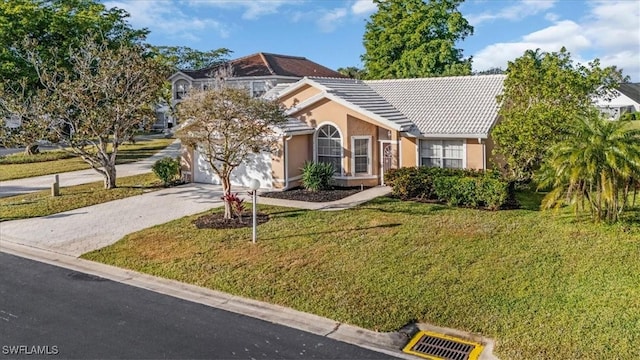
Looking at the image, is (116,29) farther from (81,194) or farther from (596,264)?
(596,264)

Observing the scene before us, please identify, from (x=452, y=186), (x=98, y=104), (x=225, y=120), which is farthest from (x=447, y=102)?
(x=98, y=104)

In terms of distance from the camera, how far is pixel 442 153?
2152cm

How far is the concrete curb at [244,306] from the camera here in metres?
8.46

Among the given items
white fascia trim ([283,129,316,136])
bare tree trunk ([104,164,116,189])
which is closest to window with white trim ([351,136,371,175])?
white fascia trim ([283,129,316,136])

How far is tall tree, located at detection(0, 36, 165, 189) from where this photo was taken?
2148 centimetres

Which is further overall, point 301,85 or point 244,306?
point 301,85

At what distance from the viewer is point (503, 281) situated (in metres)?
10.5

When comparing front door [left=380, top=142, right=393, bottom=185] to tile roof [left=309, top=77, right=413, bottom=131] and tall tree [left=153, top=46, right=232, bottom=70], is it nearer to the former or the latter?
tile roof [left=309, top=77, right=413, bottom=131]

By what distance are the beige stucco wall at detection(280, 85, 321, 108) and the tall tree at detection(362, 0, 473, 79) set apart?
21117 mm

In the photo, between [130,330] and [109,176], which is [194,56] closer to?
[109,176]

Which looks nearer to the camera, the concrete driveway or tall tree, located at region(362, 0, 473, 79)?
the concrete driveway

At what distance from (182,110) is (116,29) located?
27.7 meters

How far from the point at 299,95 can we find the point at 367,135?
400 cm

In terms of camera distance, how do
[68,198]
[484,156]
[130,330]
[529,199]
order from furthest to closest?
[68,198]
[484,156]
[529,199]
[130,330]
